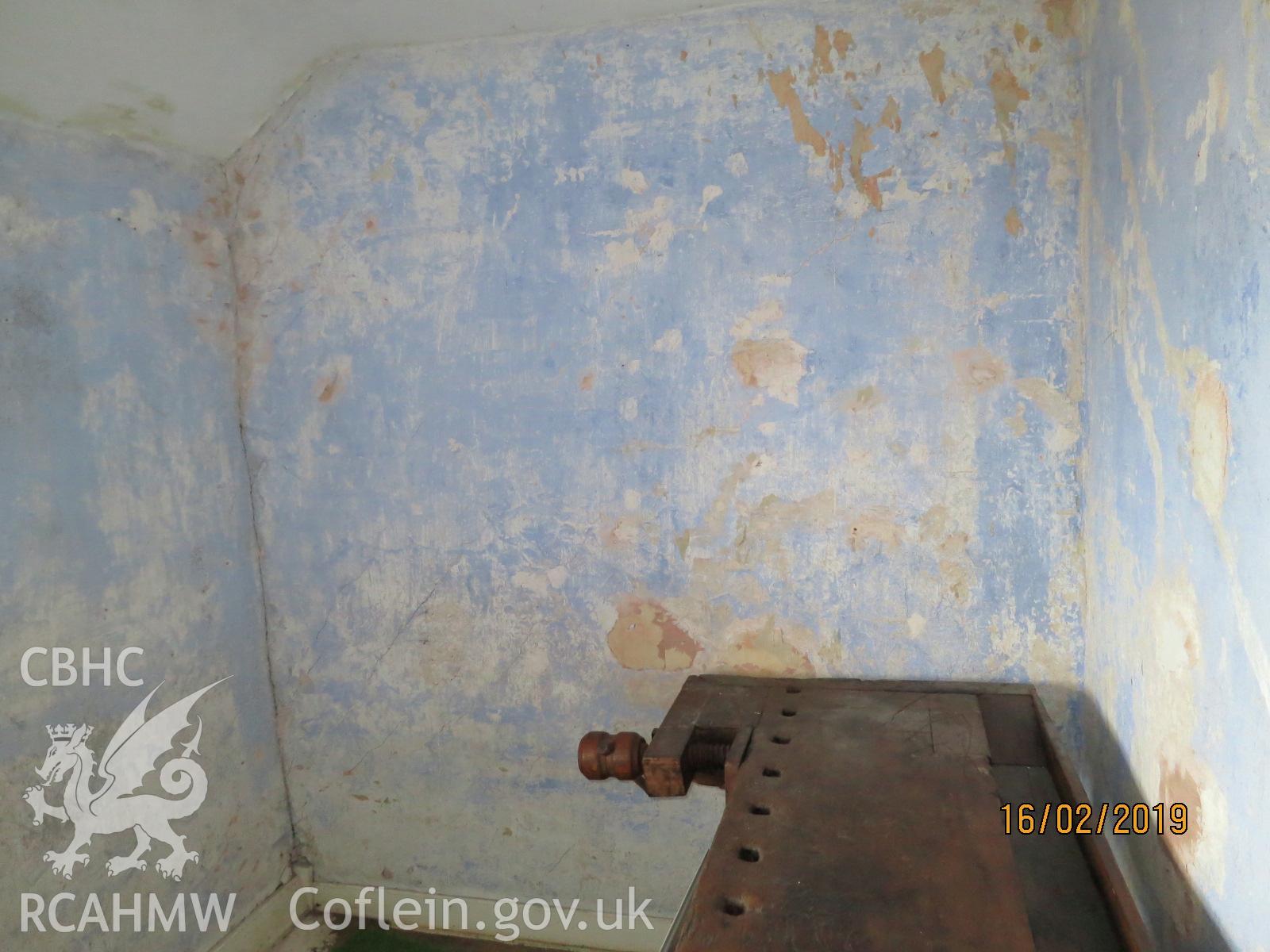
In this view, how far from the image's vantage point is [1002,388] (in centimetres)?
208

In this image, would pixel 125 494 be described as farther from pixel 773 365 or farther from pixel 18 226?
pixel 773 365

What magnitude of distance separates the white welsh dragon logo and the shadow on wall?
2299 millimetres

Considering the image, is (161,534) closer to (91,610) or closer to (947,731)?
(91,610)

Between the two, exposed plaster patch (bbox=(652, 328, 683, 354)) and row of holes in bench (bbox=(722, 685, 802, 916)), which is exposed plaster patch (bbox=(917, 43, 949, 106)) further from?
row of holes in bench (bbox=(722, 685, 802, 916))

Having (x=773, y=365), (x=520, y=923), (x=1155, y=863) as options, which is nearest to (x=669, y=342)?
(x=773, y=365)

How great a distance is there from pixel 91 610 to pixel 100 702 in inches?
9.2

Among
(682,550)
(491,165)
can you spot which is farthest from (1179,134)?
(491,165)

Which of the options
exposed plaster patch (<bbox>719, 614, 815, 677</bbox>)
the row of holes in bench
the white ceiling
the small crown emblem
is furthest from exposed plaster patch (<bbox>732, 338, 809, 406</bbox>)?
the small crown emblem

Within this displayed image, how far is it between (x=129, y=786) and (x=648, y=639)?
1416 millimetres

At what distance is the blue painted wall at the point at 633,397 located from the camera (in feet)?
6.82

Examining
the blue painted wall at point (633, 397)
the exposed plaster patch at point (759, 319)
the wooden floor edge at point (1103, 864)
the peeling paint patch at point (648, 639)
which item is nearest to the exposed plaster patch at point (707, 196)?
the blue painted wall at point (633, 397)
